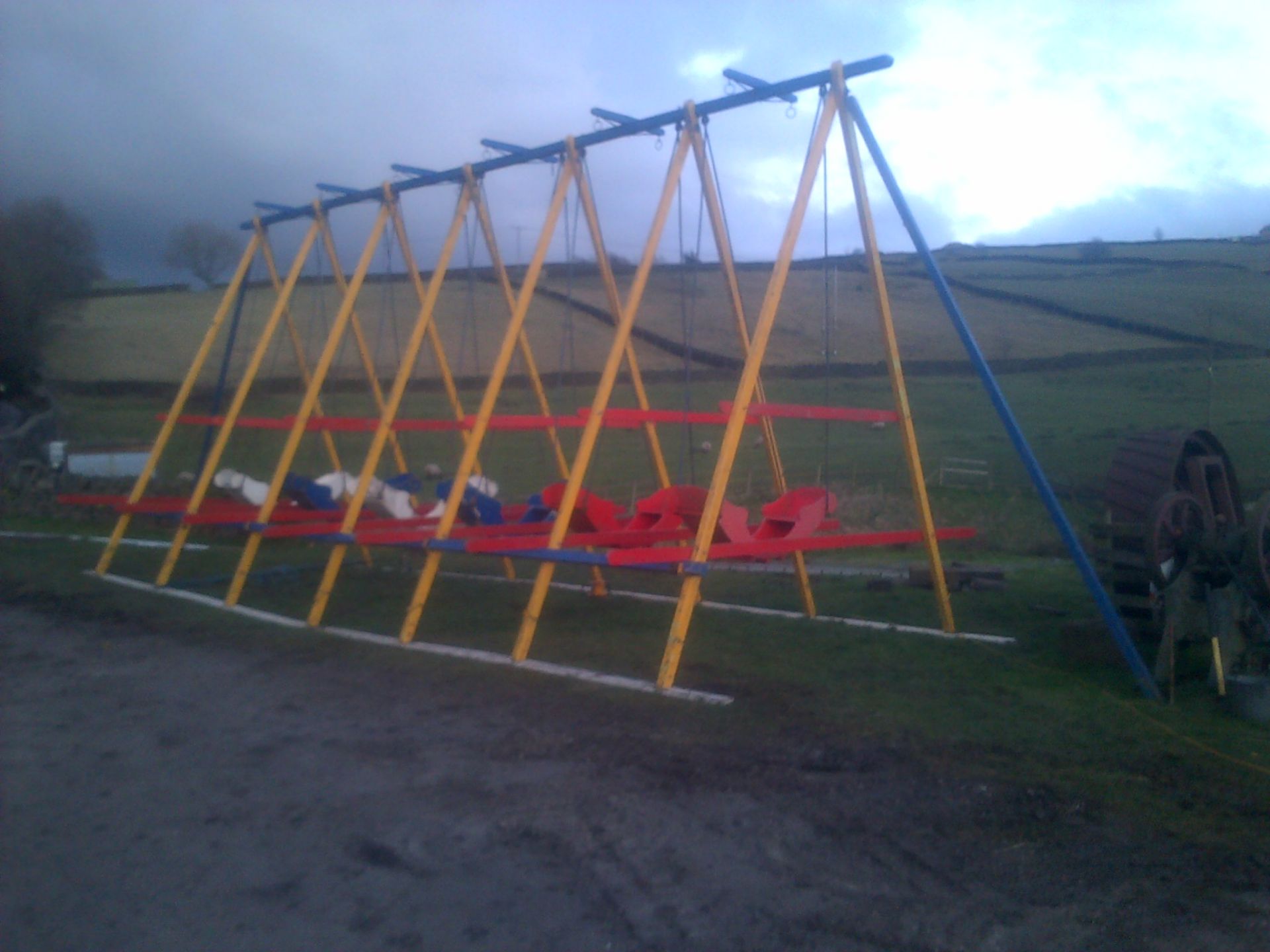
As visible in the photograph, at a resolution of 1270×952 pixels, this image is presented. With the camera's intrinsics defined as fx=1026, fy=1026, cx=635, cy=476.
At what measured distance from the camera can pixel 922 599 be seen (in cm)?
1177

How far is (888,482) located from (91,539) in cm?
1489

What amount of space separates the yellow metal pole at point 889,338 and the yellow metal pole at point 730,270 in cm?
128

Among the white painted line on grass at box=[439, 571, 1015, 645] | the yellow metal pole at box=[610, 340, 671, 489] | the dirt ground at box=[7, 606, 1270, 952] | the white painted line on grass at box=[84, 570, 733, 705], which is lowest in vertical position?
the white painted line on grass at box=[439, 571, 1015, 645]

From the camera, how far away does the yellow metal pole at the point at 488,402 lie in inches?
384

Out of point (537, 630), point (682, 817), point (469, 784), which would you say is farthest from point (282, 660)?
point (682, 817)

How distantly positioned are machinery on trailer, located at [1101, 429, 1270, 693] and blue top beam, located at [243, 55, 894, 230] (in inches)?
158

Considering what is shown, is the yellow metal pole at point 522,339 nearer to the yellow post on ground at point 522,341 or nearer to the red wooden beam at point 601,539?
the yellow post on ground at point 522,341

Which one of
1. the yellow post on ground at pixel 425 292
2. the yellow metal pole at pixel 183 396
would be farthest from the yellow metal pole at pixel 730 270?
the yellow metal pole at pixel 183 396

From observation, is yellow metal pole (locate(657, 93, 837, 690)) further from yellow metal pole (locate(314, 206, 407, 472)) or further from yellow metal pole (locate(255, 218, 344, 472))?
yellow metal pole (locate(255, 218, 344, 472))

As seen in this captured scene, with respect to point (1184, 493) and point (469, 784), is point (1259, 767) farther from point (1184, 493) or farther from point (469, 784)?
point (469, 784)

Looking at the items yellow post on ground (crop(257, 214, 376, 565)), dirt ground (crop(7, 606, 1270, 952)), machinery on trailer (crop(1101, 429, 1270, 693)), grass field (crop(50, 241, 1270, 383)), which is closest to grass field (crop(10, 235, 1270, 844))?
grass field (crop(50, 241, 1270, 383))

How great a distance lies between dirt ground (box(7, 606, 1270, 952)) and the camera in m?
4.00

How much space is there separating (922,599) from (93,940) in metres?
9.50

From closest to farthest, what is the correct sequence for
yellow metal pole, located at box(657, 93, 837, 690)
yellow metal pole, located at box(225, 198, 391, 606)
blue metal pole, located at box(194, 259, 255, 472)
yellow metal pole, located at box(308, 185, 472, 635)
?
yellow metal pole, located at box(657, 93, 837, 690)
yellow metal pole, located at box(308, 185, 472, 635)
yellow metal pole, located at box(225, 198, 391, 606)
blue metal pole, located at box(194, 259, 255, 472)
